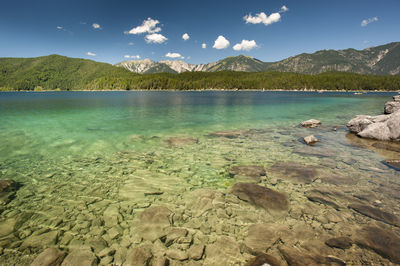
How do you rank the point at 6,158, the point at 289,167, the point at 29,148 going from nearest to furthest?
the point at 289,167 → the point at 6,158 → the point at 29,148

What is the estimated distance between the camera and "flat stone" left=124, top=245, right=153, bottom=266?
174 inches

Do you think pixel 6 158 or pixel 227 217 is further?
pixel 6 158

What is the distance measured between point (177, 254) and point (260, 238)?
224cm

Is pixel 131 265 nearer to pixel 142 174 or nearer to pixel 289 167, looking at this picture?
pixel 142 174

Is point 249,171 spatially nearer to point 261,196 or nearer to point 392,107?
point 261,196

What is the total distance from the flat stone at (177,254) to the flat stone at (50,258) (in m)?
2.47

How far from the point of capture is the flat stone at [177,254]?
15.0 feet

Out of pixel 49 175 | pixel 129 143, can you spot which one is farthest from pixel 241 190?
pixel 129 143

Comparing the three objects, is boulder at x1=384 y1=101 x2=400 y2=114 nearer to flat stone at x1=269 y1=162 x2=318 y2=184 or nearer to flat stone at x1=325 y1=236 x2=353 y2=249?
flat stone at x1=269 y1=162 x2=318 y2=184

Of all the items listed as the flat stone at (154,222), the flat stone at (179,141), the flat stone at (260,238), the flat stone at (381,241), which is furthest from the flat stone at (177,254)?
the flat stone at (179,141)

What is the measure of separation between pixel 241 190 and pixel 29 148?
50.0 ft

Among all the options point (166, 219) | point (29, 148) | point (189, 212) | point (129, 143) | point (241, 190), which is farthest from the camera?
point (129, 143)

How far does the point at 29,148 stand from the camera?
536 inches

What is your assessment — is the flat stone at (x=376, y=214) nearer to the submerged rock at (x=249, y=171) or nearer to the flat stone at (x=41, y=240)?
the submerged rock at (x=249, y=171)
